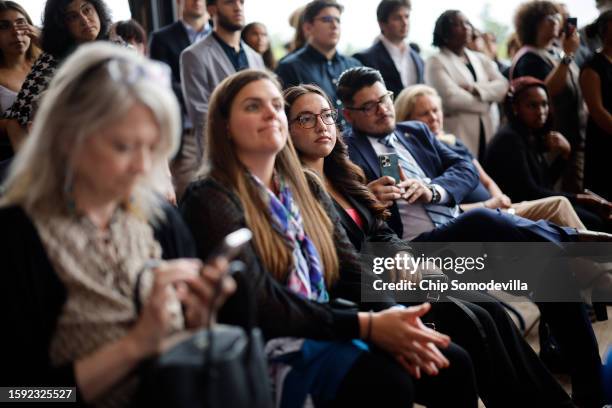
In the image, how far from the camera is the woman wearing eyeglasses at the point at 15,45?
2705 millimetres

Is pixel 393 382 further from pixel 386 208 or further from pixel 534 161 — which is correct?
pixel 534 161

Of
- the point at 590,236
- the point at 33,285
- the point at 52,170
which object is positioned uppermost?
the point at 52,170

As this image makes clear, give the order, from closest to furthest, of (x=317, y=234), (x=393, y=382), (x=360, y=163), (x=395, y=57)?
(x=393, y=382) → (x=317, y=234) → (x=360, y=163) → (x=395, y=57)

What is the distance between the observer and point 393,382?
1513 mm

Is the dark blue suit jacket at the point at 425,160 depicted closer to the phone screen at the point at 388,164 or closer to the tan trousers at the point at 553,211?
the phone screen at the point at 388,164

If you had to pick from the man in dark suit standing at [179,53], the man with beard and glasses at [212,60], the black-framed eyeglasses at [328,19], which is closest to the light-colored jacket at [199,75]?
the man with beard and glasses at [212,60]

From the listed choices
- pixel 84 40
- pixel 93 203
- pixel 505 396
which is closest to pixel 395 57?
pixel 84 40

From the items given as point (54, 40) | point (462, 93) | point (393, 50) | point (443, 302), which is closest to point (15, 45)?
point (54, 40)

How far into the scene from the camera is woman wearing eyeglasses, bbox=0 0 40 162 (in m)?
2.71

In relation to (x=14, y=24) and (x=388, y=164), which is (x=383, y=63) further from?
(x=14, y=24)

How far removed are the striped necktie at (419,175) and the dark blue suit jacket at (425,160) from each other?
36mm

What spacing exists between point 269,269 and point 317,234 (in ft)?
0.64

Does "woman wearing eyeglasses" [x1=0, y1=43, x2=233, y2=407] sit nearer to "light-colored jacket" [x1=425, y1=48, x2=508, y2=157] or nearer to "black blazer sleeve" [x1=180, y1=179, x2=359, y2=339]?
"black blazer sleeve" [x1=180, y1=179, x2=359, y2=339]

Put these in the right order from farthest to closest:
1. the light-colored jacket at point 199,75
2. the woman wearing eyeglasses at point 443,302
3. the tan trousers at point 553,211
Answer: the light-colored jacket at point 199,75
the tan trousers at point 553,211
the woman wearing eyeglasses at point 443,302
